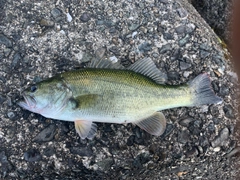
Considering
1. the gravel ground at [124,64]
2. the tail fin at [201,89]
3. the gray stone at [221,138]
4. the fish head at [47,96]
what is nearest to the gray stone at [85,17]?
the gravel ground at [124,64]

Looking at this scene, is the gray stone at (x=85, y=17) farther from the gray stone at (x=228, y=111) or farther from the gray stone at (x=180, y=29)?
the gray stone at (x=228, y=111)

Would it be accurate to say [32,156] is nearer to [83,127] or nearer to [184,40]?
[83,127]

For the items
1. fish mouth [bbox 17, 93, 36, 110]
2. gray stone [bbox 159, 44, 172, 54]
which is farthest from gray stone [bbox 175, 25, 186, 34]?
fish mouth [bbox 17, 93, 36, 110]

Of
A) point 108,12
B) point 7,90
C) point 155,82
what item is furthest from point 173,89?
point 7,90

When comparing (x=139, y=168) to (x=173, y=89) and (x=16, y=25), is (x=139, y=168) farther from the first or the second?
(x=16, y=25)

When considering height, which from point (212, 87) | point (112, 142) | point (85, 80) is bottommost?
point (112, 142)

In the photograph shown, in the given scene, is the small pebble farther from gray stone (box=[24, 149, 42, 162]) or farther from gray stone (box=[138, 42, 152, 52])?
gray stone (box=[24, 149, 42, 162])
